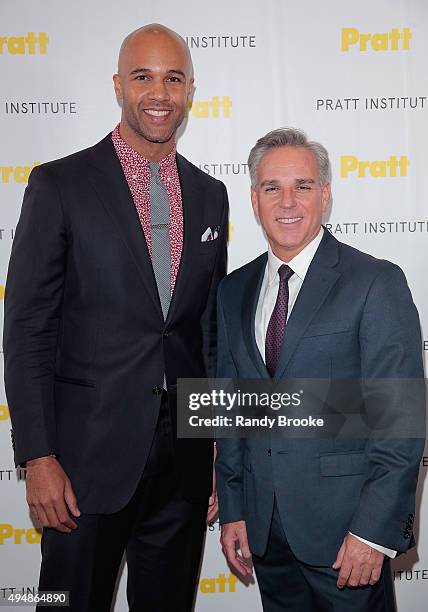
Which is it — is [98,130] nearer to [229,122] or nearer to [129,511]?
[229,122]

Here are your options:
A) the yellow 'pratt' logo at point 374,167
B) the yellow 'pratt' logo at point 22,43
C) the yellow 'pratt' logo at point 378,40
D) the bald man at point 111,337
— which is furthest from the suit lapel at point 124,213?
the yellow 'pratt' logo at point 378,40

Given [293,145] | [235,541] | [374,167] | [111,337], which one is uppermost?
[374,167]

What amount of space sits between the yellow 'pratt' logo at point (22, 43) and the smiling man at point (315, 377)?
1.39 metres

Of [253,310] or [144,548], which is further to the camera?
[144,548]

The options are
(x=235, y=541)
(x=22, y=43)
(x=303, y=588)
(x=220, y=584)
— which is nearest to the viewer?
(x=303, y=588)

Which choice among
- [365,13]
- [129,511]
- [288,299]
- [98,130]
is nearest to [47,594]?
[129,511]

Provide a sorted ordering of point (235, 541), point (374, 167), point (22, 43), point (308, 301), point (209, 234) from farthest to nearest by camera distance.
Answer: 1. point (374, 167)
2. point (22, 43)
3. point (209, 234)
4. point (235, 541)
5. point (308, 301)

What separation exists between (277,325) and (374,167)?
4.54ft

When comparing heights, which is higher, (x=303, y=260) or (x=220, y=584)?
(x=303, y=260)

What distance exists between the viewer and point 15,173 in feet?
9.96

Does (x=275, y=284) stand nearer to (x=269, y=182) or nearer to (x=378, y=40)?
(x=269, y=182)

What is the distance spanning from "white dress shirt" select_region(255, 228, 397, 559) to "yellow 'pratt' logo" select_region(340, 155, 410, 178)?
104cm

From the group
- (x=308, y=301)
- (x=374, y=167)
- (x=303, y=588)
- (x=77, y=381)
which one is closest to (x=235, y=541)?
(x=303, y=588)

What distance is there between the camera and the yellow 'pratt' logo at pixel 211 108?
3.05 m
